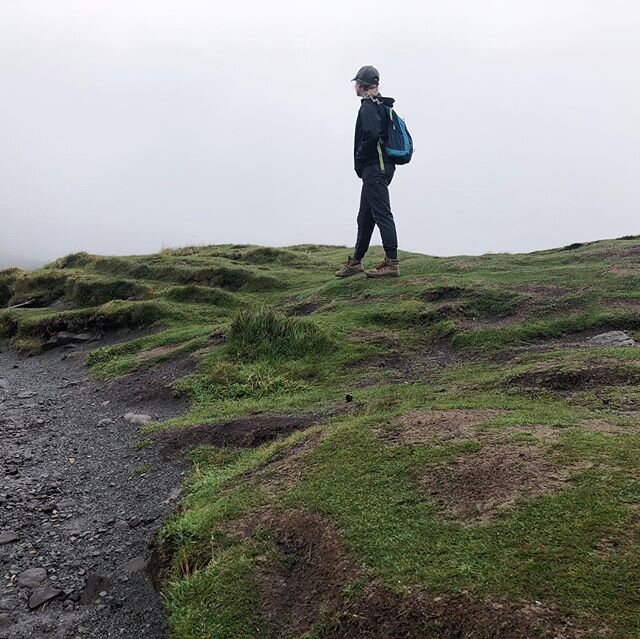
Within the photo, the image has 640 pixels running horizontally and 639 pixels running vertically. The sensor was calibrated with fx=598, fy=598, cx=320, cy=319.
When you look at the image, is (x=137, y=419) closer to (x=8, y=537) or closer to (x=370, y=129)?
(x=8, y=537)

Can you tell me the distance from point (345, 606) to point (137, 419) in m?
6.12

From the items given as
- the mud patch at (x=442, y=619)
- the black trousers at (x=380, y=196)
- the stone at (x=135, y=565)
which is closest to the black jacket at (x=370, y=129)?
the black trousers at (x=380, y=196)

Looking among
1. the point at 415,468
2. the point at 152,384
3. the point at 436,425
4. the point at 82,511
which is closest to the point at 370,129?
the point at 152,384

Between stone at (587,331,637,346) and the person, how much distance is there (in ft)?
17.9

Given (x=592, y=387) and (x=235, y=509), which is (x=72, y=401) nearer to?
(x=235, y=509)

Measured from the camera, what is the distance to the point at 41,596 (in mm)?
4840

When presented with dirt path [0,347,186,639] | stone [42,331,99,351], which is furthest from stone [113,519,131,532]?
stone [42,331,99,351]

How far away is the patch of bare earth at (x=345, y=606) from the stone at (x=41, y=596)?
1.68 metres

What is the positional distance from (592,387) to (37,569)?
6058mm

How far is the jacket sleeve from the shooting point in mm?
12609

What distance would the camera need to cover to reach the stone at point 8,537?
5699 millimetres

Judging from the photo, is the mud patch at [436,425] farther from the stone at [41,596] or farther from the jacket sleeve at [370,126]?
the jacket sleeve at [370,126]

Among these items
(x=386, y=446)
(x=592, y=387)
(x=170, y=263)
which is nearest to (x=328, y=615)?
(x=386, y=446)

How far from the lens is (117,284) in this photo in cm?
2028
